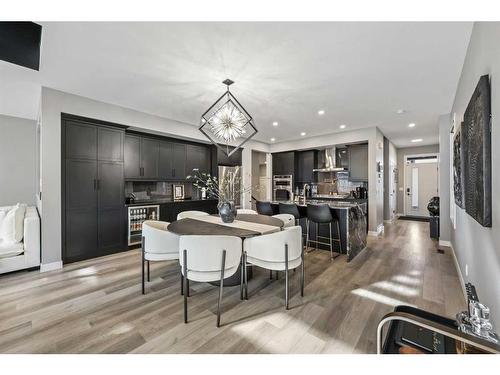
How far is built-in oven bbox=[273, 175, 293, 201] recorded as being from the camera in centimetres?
738

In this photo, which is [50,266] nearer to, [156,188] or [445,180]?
[156,188]

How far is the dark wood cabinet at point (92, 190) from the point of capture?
3496 millimetres

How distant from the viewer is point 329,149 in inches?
270

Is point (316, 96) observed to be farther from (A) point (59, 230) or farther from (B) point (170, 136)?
(A) point (59, 230)

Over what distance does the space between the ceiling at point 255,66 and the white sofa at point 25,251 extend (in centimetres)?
205

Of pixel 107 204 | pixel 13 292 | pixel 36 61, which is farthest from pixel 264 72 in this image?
pixel 13 292

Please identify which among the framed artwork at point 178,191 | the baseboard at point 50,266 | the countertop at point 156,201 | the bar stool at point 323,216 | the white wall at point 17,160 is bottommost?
the baseboard at point 50,266

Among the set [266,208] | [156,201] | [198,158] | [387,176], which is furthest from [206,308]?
[387,176]

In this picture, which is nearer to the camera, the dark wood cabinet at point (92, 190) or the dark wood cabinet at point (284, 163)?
the dark wood cabinet at point (92, 190)

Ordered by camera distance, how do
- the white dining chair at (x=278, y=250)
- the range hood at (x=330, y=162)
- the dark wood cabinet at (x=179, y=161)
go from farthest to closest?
the range hood at (x=330, y=162)
the dark wood cabinet at (x=179, y=161)
the white dining chair at (x=278, y=250)

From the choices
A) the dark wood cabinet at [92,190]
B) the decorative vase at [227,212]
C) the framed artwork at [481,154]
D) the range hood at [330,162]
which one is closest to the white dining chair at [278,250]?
the decorative vase at [227,212]

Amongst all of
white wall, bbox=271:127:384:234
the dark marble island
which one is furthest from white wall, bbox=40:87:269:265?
white wall, bbox=271:127:384:234

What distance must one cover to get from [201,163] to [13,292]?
13.5 feet

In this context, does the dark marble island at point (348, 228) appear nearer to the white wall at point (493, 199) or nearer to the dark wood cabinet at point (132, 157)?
the white wall at point (493, 199)
